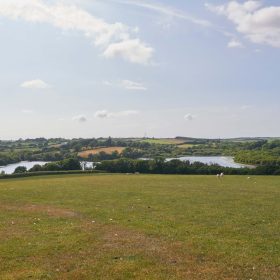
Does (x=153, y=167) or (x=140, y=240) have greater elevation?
(x=140, y=240)

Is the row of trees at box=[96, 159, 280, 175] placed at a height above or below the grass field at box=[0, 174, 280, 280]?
below

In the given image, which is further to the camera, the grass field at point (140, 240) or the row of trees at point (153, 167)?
the row of trees at point (153, 167)

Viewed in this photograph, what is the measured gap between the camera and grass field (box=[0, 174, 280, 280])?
12992mm

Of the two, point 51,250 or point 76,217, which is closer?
point 51,250

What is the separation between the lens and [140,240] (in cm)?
1716

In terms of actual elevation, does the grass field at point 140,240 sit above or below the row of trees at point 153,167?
above

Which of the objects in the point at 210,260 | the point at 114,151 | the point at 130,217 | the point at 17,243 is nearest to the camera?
the point at 210,260

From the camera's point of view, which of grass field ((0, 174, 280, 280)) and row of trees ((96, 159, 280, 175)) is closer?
grass field ((0, 174, 280, 280))

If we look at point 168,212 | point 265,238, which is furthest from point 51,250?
point 168,212

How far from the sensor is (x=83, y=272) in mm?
12859

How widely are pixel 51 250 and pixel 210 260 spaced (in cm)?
606

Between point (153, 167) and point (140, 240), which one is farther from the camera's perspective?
point (153, 167)

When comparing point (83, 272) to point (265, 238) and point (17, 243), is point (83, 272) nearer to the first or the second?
point (17, 243)

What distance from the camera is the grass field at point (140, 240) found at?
12992mm
